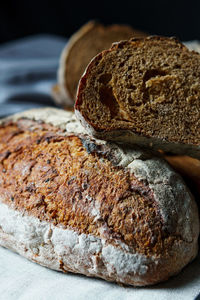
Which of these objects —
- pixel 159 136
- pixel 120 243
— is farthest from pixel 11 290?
pixel 159 136

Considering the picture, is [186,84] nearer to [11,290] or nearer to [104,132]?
[104,132]

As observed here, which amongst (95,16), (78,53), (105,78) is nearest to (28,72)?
(78,53)

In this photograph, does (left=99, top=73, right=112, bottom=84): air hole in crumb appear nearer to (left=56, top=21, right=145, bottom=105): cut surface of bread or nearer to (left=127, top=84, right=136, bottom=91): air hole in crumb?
(left=127, top=84, right=136, bottom=91): air hole in crumb

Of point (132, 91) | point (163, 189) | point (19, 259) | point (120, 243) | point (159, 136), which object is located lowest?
point (19, 259)

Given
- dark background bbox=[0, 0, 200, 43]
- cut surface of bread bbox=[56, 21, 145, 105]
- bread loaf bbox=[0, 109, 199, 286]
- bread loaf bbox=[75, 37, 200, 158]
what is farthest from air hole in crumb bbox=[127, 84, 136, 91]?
dark background bbox=[0, 0, 200, 43]

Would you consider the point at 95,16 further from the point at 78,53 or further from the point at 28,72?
the point at 78,53

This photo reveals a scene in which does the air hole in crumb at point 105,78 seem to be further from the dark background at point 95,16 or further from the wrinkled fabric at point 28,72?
the dark background at point 95,16

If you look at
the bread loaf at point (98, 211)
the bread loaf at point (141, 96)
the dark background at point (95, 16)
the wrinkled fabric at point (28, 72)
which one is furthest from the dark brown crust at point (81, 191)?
the dark background at point (95, 16)
